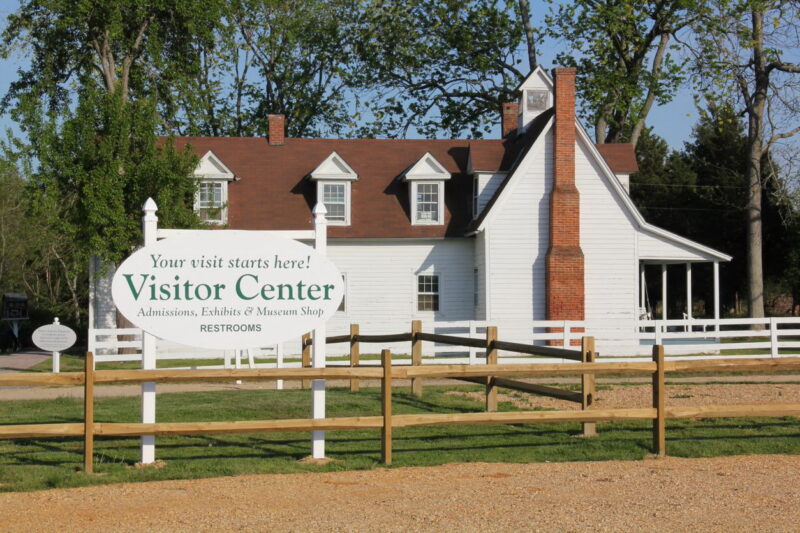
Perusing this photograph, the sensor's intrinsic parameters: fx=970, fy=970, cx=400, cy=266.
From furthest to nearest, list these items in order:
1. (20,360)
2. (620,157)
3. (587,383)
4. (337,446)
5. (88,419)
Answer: (620,157) → (20,360) → (587,383) → (337,446) → (88,419)

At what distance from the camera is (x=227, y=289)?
11242 mm

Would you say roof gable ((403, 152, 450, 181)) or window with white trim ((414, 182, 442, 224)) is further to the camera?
window with white trim ((414, 182, 442, 224))

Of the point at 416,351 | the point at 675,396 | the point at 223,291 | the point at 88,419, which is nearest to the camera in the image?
the point at 88,419

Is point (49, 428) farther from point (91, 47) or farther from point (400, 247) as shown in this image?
point (91, 47)

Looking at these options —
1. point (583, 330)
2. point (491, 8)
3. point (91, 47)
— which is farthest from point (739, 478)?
point (491, 8)

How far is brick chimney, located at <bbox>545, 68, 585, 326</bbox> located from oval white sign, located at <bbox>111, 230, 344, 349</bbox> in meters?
18.8

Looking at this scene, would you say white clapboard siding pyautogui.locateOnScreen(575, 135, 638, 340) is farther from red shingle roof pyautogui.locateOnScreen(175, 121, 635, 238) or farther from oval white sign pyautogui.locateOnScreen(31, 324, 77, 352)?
oval white sign pyautogui.locateOnScreen(31, 324, 77, 352)

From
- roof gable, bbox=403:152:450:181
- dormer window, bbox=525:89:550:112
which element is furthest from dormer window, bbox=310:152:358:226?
dormer window, bbox=525:89:550:112

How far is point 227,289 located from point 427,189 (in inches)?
863

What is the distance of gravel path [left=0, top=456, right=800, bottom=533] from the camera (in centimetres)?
810

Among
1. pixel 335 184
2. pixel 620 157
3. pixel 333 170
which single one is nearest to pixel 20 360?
pixel 335 184

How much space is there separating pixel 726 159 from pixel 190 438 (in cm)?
5310

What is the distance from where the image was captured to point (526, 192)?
29969mm

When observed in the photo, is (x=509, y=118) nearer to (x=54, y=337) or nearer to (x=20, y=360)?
(x=20, y=360)
